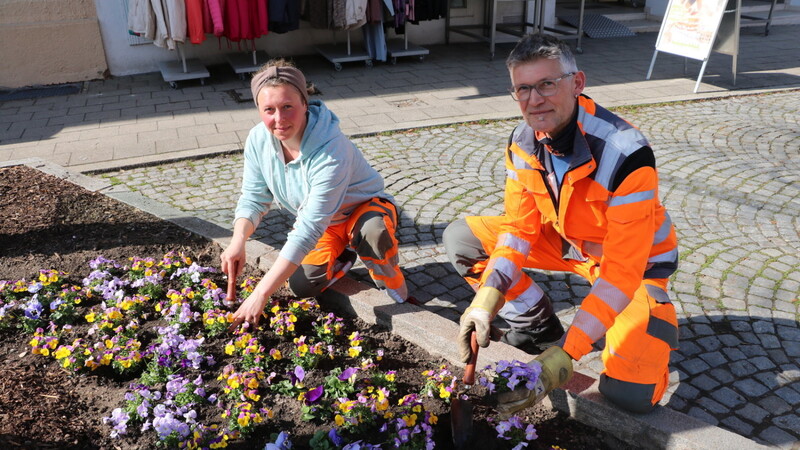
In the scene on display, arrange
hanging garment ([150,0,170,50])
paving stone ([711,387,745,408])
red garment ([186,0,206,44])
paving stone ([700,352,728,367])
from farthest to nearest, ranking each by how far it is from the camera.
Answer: red garment ([186,0,206,44]), hanging garment ([150,0,170,50]), paving stone ([700,352,728,367]), paving stone ([711,387,745,408])

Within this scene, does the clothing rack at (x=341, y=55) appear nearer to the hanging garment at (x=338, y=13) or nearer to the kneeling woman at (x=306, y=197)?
the hanging garment at (x=338, y=13)

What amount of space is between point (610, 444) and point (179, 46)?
25.5ft

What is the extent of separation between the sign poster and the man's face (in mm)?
6301

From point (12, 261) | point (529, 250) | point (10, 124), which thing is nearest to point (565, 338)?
point (529, 250)

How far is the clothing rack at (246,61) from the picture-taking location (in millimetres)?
8500

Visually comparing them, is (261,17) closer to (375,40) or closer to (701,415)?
(375,40)

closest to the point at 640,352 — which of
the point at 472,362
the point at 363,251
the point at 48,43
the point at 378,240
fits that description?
the point at 472,362

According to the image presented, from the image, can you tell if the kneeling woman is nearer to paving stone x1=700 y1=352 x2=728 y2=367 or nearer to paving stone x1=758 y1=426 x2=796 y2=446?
paving stone x1=700 y1=352 x2=728 y2=367

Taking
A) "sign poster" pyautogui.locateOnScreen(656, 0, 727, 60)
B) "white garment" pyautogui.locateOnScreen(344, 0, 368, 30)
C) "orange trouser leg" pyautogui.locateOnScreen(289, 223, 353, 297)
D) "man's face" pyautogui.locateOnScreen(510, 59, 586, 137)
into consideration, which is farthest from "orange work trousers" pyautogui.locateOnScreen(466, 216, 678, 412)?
"white garment" pyautogui.locateOnScreen(344, 0, 368, 30)

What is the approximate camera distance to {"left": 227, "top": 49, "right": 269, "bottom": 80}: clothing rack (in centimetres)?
850

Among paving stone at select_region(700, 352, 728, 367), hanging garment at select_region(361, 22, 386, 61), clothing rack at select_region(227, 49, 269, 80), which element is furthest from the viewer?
hanging garment at select_region(361, 22, 386, 61)

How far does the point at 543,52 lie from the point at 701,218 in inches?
114

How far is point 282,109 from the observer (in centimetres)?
282

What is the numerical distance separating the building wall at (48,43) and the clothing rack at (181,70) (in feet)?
3.13
